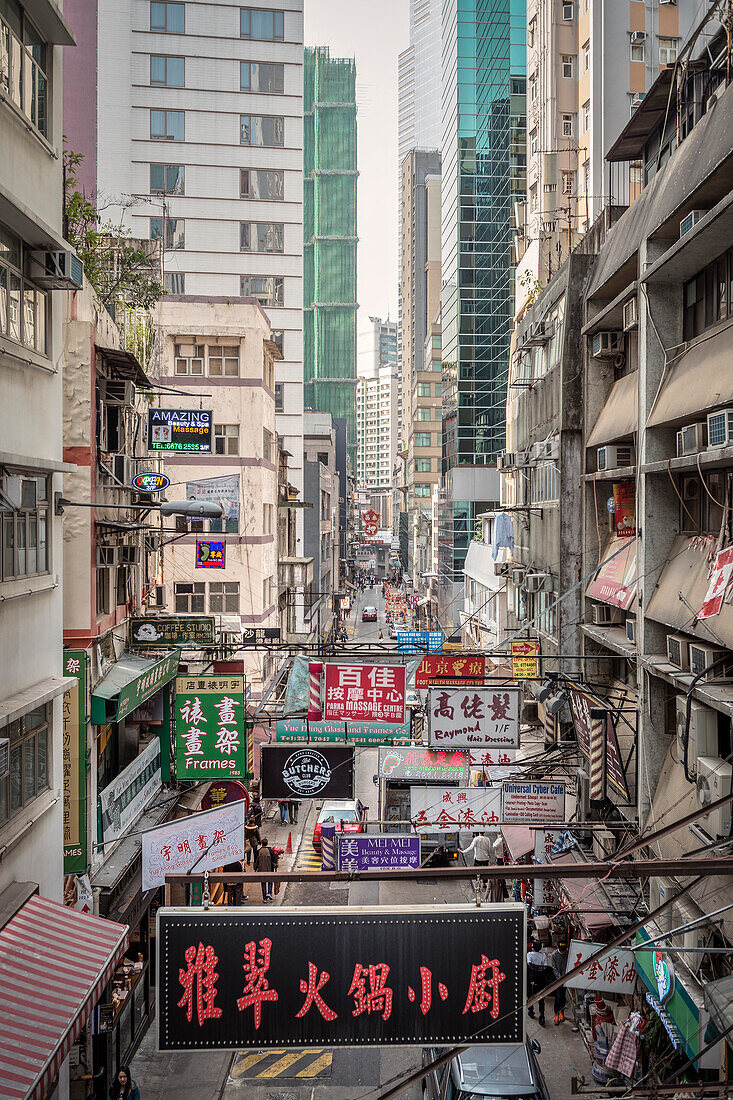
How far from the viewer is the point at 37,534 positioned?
11.1 m

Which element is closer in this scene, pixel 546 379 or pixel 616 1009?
pixel 616 1009

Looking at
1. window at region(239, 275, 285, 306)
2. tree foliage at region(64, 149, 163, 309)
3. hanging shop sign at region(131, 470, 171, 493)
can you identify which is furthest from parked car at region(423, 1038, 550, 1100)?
window at region(239, 275, 285, 306)

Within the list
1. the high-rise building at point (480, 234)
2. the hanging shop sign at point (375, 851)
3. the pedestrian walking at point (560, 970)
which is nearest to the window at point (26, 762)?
the hanging shop sign at point (375, 851)

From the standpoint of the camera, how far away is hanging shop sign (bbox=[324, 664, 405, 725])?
1647 cm

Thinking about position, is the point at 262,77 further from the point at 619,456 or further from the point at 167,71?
the point at 619,456

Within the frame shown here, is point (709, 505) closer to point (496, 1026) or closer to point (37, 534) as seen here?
point (496, 1026)

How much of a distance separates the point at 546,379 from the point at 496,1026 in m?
17.9

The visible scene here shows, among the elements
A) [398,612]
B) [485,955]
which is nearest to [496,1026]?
[485,955]

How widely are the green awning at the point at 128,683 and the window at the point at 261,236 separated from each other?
A: 29336mm

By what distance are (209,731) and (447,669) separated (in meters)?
5.03

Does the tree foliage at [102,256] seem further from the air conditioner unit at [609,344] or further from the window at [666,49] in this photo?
the window at [666,49]

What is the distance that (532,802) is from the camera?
1677 centimetres

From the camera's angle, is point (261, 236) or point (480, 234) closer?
point (261, 236)

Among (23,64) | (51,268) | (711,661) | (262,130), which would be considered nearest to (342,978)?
(711,661)
